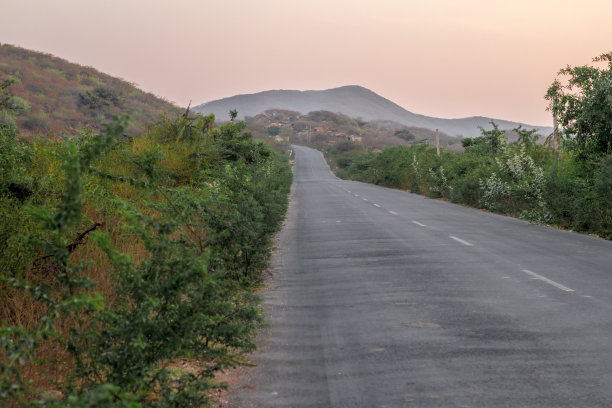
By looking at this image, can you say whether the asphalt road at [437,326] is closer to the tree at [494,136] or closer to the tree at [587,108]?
the tree at [587,108]

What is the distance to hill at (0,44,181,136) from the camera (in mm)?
49188

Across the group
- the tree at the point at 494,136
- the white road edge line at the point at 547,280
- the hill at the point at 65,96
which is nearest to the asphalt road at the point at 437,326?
the white road edge line at the point at 547,280

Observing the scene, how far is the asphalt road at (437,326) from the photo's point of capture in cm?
516

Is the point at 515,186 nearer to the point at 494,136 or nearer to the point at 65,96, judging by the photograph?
the point at 494,136

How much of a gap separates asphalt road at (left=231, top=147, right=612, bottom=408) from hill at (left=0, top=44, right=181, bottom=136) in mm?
33320

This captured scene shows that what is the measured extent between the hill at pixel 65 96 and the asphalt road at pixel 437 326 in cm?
3332

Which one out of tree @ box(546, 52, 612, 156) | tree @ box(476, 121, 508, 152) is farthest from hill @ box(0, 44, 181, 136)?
tree @ box(546, 52, 612, 156)

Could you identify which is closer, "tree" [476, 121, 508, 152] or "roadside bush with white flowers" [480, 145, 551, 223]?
"roadside bush with white flowers" [480, 145, 551, 223]

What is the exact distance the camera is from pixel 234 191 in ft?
36.5

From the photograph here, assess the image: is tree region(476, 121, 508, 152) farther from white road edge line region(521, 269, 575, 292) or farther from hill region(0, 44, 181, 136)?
white road edge line region(521, 269, 575, 292)

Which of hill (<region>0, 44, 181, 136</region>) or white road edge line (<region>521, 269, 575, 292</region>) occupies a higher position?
hill (<region>0, 44, 181, 136</region>)

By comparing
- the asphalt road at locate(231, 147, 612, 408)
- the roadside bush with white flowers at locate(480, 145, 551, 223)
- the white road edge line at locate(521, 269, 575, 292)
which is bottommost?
the asphalt road at locate(231, 147, 612, 408)

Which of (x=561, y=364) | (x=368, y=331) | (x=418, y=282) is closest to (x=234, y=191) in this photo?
(x=418, y=282)

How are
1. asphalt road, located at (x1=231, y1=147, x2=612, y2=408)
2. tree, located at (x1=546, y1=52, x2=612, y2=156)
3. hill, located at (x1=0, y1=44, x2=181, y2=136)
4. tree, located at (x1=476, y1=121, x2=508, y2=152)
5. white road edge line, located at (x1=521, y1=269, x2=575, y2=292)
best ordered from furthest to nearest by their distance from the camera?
hill, located at (x1=0, y1=44, x2=181, y2=136)
tree, located at (x1=476, y1=121, x2=508, y2=152)
tree, located at (x1=546, y1=52, x2=612, y2=156)
white road edge line, located at (x1=521, y1=269, x2=575, y2=292)
asphalt road, located at (x1=231, y1=147, x2=612, y2=408)
